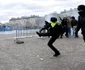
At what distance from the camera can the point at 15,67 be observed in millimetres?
8789

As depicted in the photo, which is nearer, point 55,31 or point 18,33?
point 55,31

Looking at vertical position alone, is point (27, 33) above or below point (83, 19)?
below

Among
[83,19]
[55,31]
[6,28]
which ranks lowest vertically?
[6,28]

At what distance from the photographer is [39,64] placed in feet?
30.1

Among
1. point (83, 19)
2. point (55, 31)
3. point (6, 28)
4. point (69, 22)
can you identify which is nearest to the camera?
point (83, 19)

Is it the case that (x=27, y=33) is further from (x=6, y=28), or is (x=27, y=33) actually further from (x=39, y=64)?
(x=39, y=64)

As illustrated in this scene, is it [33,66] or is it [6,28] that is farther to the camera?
[6,28]

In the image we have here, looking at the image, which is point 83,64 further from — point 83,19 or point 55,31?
point 55,31

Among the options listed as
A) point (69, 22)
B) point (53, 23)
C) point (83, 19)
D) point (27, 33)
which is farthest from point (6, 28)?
point (83, 19)

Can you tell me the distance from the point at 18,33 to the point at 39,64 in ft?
66.8

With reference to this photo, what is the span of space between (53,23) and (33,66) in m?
2.37

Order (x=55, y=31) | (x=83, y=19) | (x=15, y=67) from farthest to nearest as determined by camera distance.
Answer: (x=55, y=31) → (x=15, y=67) → (x=83, y=19)

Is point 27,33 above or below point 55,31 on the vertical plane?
below

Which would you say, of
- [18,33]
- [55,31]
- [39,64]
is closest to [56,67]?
[39,64]
